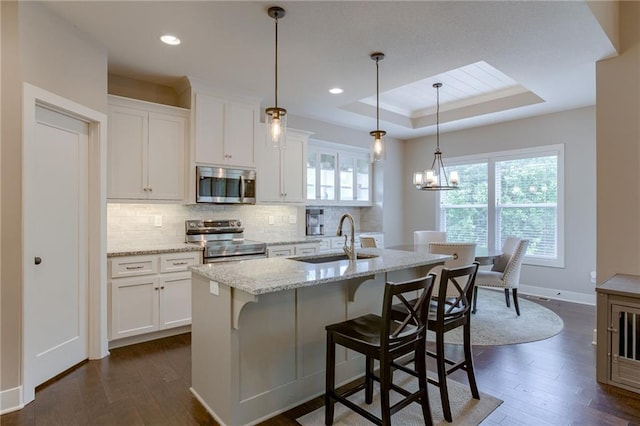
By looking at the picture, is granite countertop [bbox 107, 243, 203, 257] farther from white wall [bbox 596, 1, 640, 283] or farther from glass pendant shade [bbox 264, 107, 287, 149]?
white wall [bbox 596, 1, 640, 283]

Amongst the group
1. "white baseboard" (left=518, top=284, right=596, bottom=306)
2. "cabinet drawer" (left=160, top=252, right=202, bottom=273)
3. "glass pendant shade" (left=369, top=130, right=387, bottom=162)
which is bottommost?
"white baseboard" (left=518, top=284, right=596, bottom=306)

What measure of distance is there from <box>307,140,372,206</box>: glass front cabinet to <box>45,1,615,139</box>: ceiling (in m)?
1.23

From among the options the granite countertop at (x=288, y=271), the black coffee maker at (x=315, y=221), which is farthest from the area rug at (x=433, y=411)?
the black coffee maker at (x=315, y=221)

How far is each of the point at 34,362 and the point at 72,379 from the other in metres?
0.33

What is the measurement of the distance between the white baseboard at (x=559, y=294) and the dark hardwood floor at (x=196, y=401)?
5.69 ft

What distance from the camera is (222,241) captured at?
14.3 feet

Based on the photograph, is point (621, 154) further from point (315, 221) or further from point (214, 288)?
point (315, 221)

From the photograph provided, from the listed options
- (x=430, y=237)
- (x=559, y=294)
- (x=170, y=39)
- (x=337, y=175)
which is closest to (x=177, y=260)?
(x=170, y=39)

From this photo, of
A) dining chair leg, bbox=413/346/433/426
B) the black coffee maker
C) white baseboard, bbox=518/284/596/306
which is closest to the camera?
dining chair leg, bbox=413/346/433/426

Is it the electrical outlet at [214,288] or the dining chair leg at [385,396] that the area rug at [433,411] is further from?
the electrical outlet at [214,288]

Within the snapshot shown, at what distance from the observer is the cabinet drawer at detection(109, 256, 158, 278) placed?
3.33 metres

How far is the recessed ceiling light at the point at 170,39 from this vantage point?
2.96m

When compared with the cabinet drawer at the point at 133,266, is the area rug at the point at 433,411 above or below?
below

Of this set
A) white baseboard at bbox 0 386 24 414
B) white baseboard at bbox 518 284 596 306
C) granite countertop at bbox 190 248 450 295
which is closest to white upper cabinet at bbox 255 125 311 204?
granite countertop at bbox 190 248 450 295
